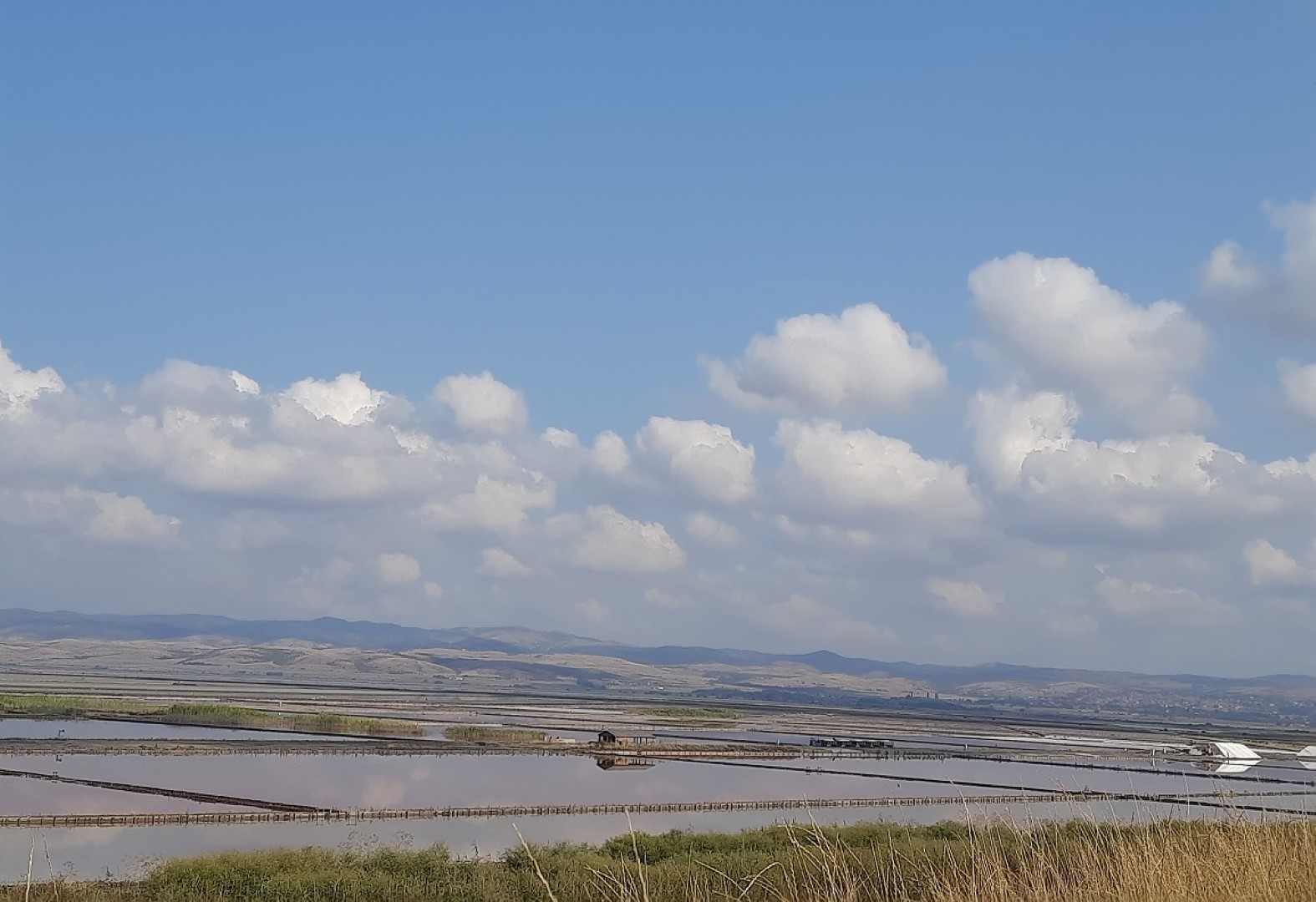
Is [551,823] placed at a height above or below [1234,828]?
below

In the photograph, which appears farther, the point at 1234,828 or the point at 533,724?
the point at 533,724

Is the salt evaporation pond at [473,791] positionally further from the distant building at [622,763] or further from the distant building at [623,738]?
the distant building at [623,738]

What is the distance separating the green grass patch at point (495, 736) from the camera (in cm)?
4625

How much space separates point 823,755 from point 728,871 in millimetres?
31961

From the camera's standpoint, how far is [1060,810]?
1250 inches

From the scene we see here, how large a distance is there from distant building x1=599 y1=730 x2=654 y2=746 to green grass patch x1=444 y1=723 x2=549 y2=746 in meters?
2.37

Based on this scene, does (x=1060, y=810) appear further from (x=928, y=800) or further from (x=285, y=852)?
(x=285, y=852)

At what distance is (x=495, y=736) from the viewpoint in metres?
48.5

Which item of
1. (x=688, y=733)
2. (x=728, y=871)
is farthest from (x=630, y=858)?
(x=688, y=733)

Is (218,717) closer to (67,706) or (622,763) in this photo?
(67,706)

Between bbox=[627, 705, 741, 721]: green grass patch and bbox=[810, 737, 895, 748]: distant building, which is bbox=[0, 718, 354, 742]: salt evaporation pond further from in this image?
bbox=[627, 705, 741, 721]: green grass patch

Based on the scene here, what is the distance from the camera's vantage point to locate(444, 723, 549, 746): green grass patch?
46250mm

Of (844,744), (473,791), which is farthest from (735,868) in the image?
(844,744)

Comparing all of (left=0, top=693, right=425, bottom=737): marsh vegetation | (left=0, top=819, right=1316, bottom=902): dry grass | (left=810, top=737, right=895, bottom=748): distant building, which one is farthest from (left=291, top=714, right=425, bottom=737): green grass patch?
(left=0, top=819, right=1316, bottom=902): dry grass
